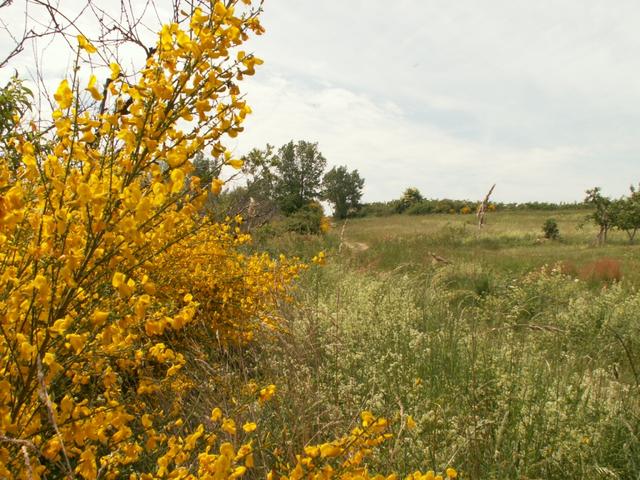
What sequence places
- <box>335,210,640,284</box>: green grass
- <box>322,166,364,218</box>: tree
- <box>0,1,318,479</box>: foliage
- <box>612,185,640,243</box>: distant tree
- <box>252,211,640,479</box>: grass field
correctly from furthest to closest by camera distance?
<box>322,166,364,218</box>: tree < <box>612,185,640,243</box>: distant tree < <box>335,210,640,284</box>: green grass < <box>252,211,640,479</box>: grass field < <box>0,1,318,479</box>: foliage

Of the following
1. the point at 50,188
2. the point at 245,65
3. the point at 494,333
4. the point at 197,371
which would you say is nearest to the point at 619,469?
the point at 494,333

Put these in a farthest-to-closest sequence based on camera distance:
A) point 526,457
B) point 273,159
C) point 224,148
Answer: point 273,159 < point 526,457 < point 224,148

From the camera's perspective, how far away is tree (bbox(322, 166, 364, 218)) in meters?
41.3

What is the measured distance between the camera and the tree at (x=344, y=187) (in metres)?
41.3

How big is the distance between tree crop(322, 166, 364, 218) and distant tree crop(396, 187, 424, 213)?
4.89 meters

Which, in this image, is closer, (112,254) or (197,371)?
(112,254)

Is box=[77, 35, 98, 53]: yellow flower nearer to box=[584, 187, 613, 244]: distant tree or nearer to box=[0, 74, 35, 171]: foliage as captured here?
box=[0, 74, 35, 171]: foliage

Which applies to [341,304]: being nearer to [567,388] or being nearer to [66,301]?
[567,388]

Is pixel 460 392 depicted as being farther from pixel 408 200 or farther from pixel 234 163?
pixel 408 200

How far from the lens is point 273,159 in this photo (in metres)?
5.95

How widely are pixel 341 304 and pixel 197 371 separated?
7.65 ft

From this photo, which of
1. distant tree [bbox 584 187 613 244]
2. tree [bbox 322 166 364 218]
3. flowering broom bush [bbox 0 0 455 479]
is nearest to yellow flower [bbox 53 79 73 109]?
flowering broom bush [bbox 0 0 455 479]

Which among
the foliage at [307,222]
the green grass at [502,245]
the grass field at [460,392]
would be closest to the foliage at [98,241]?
the grass field at [460,392]

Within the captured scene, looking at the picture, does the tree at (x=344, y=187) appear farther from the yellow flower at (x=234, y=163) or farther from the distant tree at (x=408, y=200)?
the yellow flower at (x=234, y=163)
